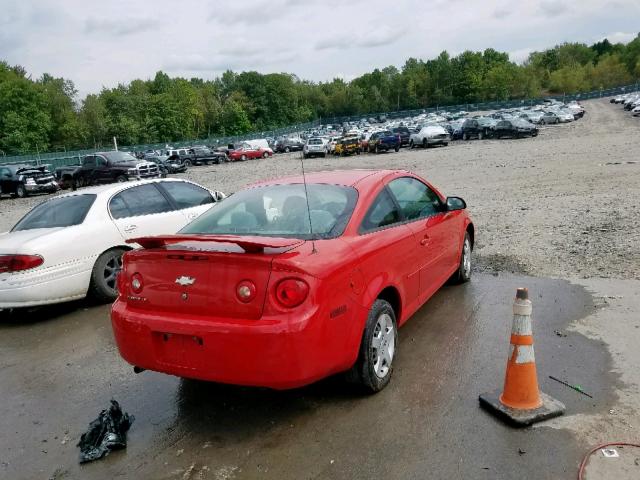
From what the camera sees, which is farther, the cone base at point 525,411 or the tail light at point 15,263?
the tail light at point 15,263

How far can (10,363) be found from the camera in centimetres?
527

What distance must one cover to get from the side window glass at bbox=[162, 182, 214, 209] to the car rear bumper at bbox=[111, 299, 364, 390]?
4.45 metres

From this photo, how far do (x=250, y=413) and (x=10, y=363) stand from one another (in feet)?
9.58

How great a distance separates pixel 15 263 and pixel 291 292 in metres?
4.22

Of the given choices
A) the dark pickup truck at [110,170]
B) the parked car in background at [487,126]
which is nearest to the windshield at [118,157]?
the dark pickup truck at [110,170]

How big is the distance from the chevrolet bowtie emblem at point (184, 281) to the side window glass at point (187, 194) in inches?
176

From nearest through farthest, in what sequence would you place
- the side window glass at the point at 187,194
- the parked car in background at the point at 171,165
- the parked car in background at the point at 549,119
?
the side window glass at the point at 187,194
the parked car in background at the point at 171,165
the parked car in background at the point at 549,119

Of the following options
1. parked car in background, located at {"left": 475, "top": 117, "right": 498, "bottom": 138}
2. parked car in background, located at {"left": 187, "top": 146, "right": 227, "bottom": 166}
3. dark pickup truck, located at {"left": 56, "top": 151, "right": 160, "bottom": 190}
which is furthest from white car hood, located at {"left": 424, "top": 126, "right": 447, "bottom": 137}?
dark pickup truck, located at {"left": 56, "top": 151, "right": 160, "bottom": 190}

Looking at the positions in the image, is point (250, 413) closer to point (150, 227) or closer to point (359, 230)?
point (359, 230)

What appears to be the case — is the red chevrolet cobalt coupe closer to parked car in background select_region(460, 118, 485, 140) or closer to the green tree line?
parked car in background select_region(460, 118, 485, 140)

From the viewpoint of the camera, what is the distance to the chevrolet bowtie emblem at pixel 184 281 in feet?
11.3

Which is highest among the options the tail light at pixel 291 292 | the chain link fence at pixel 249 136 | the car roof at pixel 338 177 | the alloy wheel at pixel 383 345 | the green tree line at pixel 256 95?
the green tree line at pixel 256 95

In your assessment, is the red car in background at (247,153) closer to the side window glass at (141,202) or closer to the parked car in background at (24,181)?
the parked car in background at (24,181)

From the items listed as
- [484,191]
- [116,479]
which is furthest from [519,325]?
[484,191]
